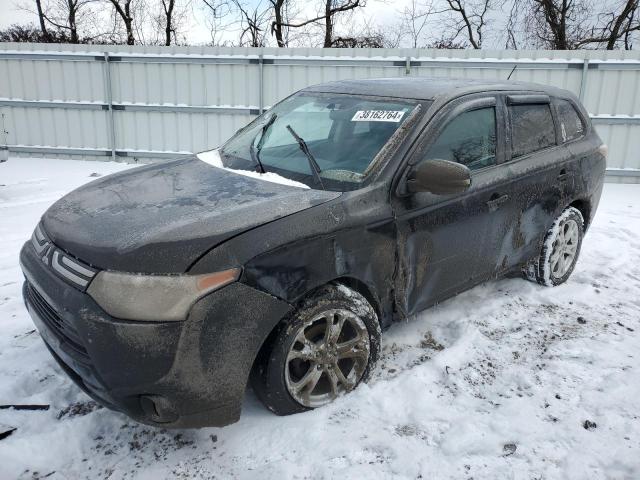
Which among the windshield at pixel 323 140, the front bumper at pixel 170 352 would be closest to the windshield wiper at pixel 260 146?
the windshield at pixel 323 140

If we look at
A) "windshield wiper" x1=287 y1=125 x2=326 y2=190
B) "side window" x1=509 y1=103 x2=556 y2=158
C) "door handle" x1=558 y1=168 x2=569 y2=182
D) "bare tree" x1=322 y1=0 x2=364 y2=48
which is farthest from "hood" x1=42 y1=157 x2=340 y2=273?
"bare tree" x1=322 y1=0 x2=364 y2=48

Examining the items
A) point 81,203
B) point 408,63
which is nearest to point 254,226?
point 81,203

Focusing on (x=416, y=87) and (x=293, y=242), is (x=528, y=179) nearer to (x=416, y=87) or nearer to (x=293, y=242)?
(x=416, y=87)

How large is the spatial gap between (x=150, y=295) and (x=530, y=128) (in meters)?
3.02

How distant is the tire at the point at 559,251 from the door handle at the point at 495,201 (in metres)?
0.93

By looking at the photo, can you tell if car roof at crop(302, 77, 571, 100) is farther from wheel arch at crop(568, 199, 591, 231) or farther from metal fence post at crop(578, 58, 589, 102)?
metal fence post at crop(578, 58, 589, 102)

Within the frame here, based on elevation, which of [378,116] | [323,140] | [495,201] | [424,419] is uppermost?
[378,116]

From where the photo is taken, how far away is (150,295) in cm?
214

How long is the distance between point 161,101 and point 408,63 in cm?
463

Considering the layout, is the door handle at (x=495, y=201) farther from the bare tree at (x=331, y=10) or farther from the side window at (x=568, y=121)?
the bare tree at (x=331, y=10)

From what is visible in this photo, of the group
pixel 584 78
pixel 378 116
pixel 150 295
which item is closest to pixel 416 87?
pixel 378 116

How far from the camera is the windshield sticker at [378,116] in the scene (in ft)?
10.4

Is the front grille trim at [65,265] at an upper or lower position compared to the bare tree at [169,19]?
lower

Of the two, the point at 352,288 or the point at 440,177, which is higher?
the point at 440,177
